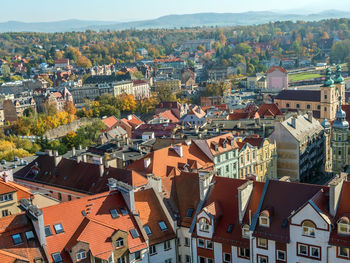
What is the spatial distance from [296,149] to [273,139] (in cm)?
321

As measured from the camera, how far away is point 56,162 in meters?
51.7

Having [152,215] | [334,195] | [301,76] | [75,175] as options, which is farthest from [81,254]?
[301,76]

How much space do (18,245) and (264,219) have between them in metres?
15.3

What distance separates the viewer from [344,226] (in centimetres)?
2800

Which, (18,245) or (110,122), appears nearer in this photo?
(18,245)

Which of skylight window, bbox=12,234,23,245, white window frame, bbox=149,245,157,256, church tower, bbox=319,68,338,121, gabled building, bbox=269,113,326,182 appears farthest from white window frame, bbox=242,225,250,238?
church tower, bbox=319,68,338,121

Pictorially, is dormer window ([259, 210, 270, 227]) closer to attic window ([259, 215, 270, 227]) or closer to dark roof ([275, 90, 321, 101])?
attic window ([259, 215, 270, 227])

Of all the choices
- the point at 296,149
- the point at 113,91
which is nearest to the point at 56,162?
the point at 296,149

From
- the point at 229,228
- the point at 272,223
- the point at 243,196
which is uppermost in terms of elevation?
the point at 243,196

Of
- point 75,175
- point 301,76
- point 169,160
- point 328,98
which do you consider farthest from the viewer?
point 301,76

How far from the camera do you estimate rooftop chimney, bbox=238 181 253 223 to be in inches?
1232

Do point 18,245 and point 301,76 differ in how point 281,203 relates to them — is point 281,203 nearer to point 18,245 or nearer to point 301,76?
point 18,245

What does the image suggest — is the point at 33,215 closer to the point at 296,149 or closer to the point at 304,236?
the point at 304,236

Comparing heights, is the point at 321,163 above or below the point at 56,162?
below
